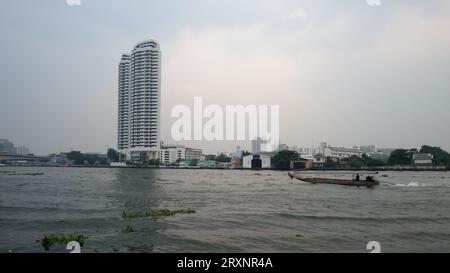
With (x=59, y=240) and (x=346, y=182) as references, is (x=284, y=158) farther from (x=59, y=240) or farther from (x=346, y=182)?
(x=59, y=240)

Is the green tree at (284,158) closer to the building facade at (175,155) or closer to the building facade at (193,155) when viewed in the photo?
the building facade at (175,155)

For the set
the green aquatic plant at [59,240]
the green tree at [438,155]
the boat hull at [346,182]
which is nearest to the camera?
the green aquatic plant at [59,240]

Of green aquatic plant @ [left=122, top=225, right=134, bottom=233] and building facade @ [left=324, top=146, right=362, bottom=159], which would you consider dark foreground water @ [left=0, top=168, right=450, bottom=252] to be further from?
building facade @ [left=324, top=146, right=362, bottom=159]

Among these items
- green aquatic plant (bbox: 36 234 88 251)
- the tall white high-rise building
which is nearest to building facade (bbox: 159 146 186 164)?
the tall white high-rise building

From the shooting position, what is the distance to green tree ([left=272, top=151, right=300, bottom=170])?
66056 mm

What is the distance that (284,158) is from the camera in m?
68.7

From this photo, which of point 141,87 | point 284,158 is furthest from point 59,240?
point 284,158

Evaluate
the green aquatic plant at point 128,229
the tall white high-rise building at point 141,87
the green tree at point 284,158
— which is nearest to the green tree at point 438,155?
the green tree at point 284,158

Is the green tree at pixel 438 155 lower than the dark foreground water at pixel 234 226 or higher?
Answer: higher

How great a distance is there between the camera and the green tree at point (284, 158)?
→ 217 ft

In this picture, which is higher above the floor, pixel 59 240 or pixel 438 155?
pixel 438 155
